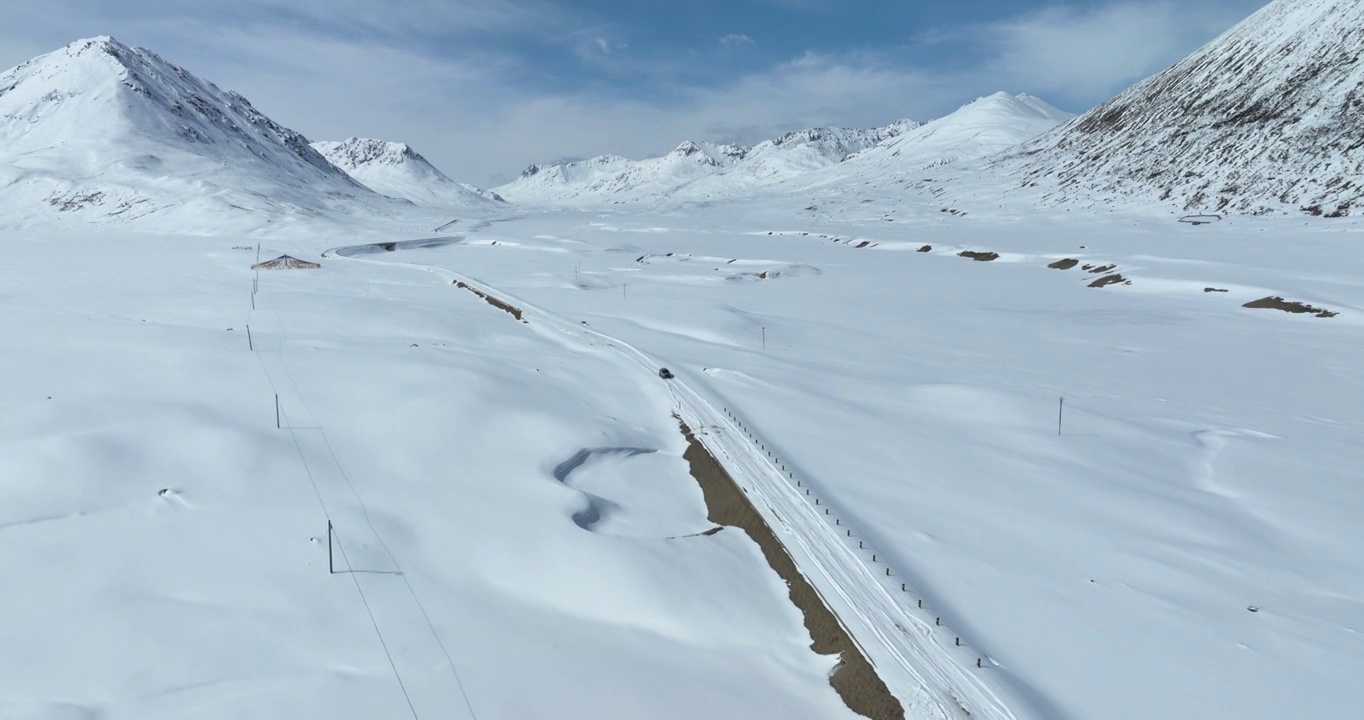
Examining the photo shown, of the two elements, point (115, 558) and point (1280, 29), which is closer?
point (115, 558)

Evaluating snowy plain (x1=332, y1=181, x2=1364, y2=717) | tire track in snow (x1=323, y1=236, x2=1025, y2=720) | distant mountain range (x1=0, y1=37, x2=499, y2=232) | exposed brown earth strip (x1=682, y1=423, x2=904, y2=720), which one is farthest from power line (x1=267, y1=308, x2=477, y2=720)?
distant mountain range (x1=0, y1=37, x2=499, y2=232)

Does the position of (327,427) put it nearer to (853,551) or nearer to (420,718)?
(420,718)

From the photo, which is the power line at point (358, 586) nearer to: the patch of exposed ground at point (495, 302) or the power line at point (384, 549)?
the power line at point (384, 549)

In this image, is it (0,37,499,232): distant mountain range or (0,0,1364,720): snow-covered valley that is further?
(0,37,499,232): distant mountain range

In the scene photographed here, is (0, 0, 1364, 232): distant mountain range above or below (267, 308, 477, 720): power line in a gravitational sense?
above

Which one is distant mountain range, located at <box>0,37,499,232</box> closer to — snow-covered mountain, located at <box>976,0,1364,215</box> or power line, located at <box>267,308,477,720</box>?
power line, located at <box>267,308,477,720</box>

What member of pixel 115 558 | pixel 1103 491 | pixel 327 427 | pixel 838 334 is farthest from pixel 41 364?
pixel 838 334

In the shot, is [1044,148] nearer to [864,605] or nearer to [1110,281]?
[1110,281]
